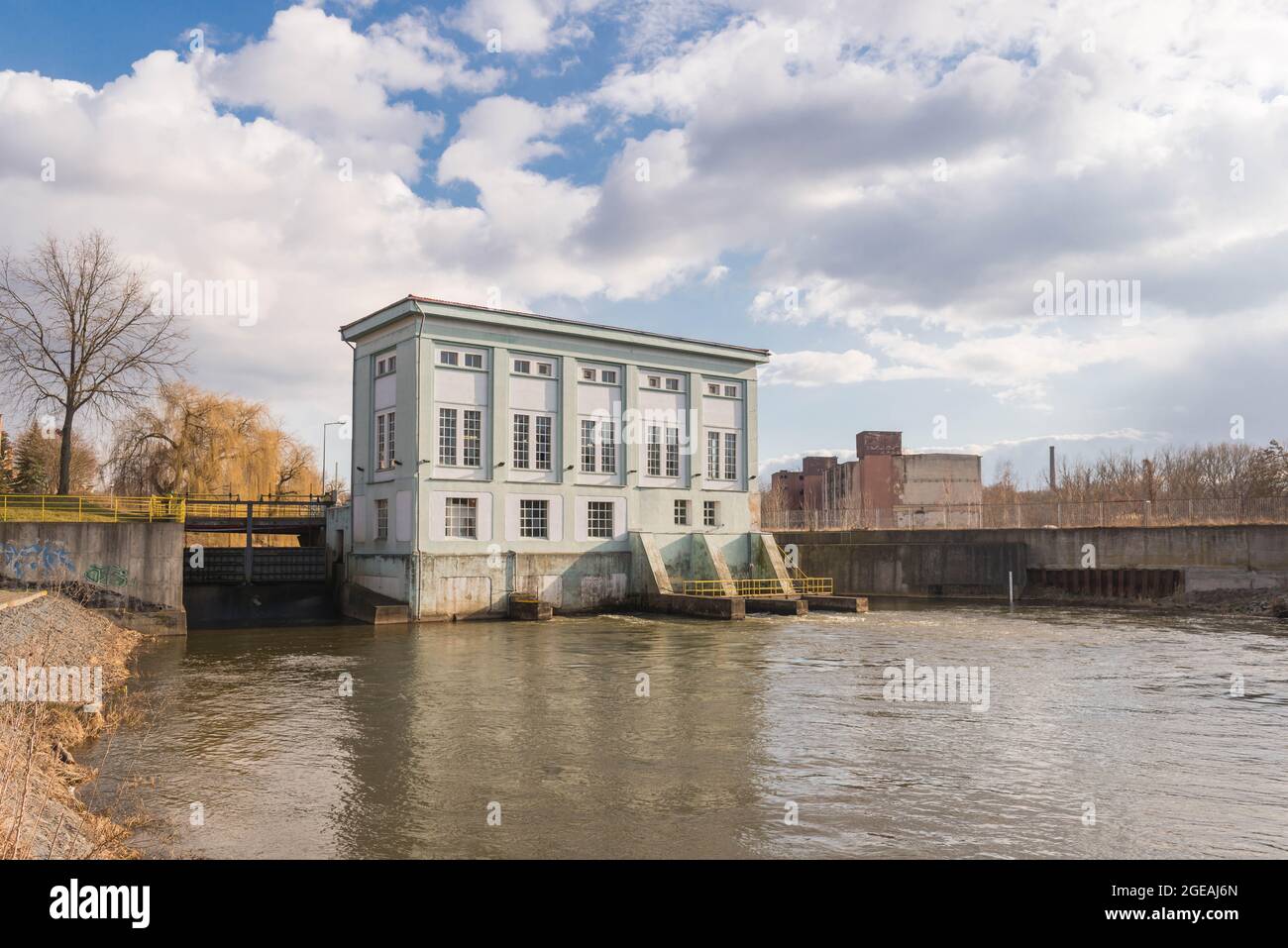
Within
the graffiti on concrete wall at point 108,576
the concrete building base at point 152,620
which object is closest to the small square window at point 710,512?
the concrete building base at point 152,620

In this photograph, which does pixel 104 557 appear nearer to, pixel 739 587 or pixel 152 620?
pixel 152 620

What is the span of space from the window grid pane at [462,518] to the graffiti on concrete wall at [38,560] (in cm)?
1288

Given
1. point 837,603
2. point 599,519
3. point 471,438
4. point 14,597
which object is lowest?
point 837,603

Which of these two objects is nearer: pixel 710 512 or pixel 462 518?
pixel 462 518

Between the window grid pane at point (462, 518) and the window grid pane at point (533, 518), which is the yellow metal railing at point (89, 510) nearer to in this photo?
the window grid pane at point (462, 518)

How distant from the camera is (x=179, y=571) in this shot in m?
30.1

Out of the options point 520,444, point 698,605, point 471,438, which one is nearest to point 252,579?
point 471,438

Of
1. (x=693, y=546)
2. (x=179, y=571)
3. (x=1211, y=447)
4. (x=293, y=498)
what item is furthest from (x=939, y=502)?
(x=179, y=571)

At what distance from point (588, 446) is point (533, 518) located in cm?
434

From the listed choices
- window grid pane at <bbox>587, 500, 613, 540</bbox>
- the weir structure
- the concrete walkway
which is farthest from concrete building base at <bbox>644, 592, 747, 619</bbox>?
the concrete walkway

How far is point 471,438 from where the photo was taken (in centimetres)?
3766

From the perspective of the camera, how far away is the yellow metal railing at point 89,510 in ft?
101

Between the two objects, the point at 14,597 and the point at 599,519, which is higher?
the point at 599,519
